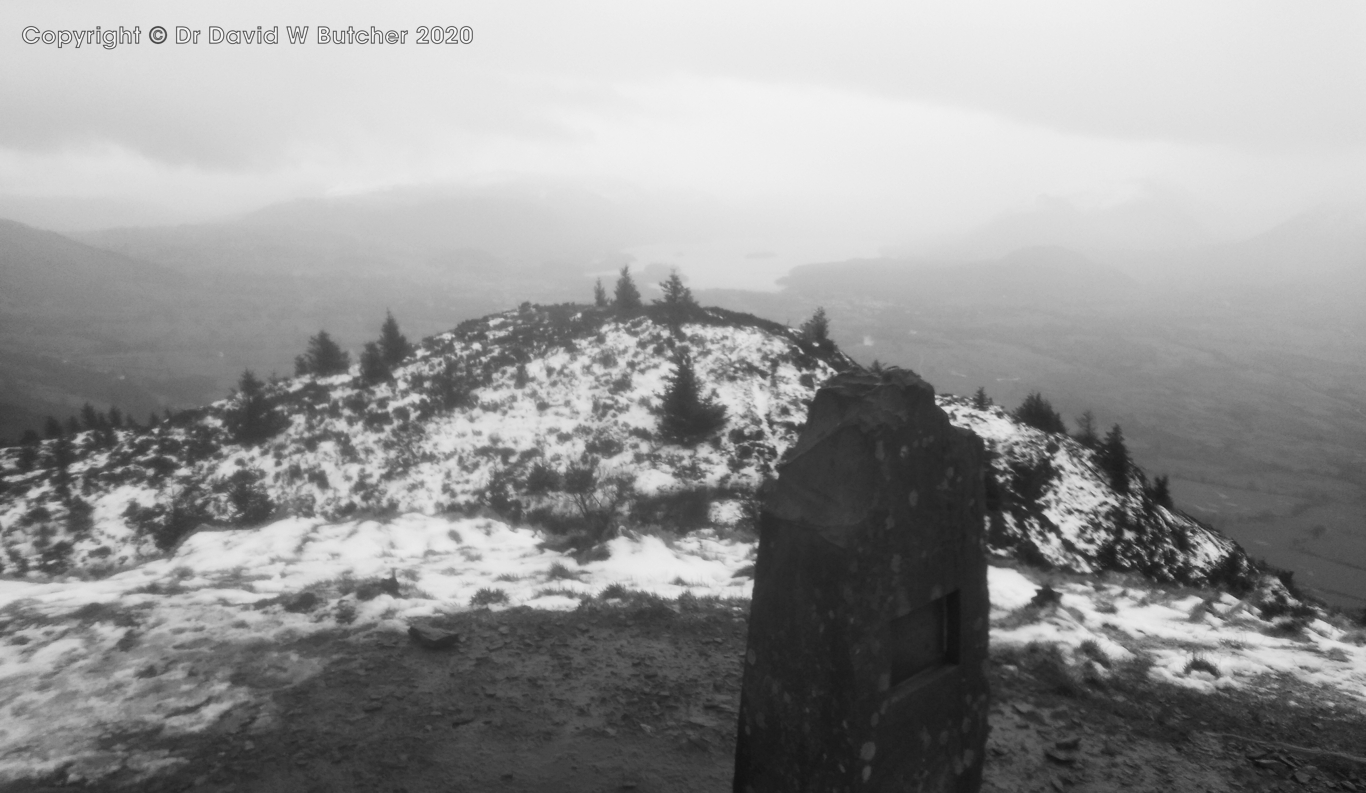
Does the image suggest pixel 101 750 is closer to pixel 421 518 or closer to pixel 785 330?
pixel 421 518

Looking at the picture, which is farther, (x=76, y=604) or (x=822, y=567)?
(x=76, y=604)

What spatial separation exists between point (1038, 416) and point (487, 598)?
71.5 feet

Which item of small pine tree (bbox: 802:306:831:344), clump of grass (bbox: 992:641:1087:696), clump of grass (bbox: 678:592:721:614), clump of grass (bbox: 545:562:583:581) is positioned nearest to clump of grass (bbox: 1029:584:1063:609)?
clump of grass (bbox: 992:641:1087:696)

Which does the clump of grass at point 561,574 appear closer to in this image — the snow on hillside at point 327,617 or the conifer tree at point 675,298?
the snow on hillside at point 327,617

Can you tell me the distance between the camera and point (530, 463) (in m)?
18.4

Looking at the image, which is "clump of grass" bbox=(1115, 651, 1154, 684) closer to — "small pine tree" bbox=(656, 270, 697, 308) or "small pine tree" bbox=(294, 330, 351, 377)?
"small pine tree" bbox=(656, 270, 697, 308)

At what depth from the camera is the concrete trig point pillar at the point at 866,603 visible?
3604 millimetres

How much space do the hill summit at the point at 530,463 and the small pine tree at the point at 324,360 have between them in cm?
79

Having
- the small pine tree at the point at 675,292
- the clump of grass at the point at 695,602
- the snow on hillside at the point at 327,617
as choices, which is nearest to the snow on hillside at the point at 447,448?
the small pine tree at the point at 675,292

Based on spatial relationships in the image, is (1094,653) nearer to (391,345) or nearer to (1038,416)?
(1038,416)

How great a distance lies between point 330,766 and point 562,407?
15861 mm

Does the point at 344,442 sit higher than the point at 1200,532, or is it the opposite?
the point at 344,442

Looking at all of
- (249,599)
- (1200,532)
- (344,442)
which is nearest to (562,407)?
(344,442)

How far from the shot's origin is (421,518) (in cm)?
1355
